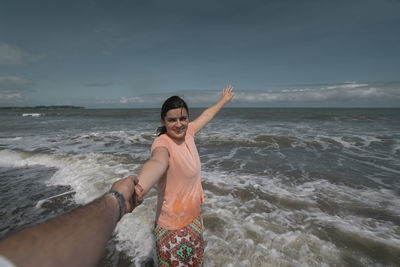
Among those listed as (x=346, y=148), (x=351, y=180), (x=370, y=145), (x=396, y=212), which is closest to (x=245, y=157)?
(x=351, y=180)

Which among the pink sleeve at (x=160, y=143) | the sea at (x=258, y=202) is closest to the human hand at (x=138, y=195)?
the pink sleeve at (x=160, y=143)

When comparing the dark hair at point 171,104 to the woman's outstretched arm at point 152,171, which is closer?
the woman's outstretched arm at point 152,171

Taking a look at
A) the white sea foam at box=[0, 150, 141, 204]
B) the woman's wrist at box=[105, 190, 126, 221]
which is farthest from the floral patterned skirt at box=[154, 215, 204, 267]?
the white sea foam at box=[0, 150, 141, 204]

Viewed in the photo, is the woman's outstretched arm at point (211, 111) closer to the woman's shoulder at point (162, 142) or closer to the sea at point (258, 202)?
the woman's shoulder at point (162, 142)

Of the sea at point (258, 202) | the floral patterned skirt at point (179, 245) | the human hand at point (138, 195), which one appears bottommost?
the sea at point (258, 202)

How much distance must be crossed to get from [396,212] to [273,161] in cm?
452

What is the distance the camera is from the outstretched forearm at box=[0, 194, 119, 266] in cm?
Answer: 70

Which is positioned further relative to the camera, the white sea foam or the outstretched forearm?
the white sea foam

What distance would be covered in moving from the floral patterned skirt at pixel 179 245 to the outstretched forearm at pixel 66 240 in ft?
3.54

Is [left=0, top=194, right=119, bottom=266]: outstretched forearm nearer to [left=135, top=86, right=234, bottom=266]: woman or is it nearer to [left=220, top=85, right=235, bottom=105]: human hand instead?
[left=135, top=86, right=234, bottom=266]: woman

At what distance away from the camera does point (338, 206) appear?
4.82 meters

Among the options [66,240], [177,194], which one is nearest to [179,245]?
[177,194]

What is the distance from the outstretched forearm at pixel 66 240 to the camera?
695 mm

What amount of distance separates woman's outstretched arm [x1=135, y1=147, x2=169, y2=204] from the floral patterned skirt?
2.39 ft
